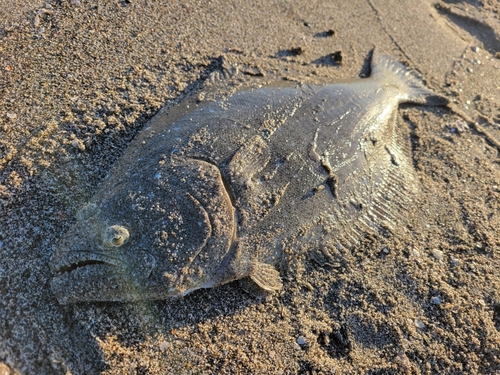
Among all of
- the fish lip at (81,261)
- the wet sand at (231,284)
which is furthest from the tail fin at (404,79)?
the fish lip at (81,261)

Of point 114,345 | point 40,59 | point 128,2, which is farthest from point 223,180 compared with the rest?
point 128,2

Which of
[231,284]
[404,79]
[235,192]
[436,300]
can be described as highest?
[404,79]

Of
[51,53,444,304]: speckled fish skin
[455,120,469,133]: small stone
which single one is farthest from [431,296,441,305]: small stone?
[455,120,469,133]: small stone

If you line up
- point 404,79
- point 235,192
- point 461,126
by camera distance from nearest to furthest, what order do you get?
point 235,192 < point 461,126 < point 404,79

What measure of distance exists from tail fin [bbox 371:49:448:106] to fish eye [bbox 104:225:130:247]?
3.57 meters

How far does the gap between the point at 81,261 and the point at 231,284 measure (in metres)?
1.27

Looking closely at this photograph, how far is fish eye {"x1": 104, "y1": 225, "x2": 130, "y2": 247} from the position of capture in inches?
110

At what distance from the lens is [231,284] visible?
3.28 metres

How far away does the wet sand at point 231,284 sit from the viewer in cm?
291

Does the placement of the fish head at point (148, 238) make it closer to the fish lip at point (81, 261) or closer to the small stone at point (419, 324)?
the fish lip at point (81, 261)

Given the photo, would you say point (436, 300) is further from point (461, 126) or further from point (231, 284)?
point (461, 126)

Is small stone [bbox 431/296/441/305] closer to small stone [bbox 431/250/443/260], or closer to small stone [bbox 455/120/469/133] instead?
small stone [bbox 431/250/443/260]

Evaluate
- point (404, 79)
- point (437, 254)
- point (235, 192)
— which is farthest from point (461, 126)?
point (235, 192)

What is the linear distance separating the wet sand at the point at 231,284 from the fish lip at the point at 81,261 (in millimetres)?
227
